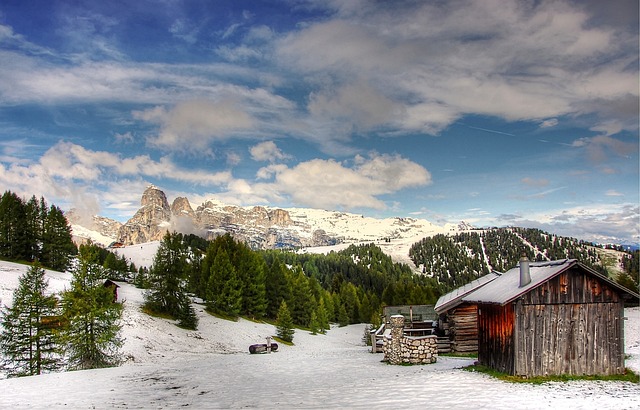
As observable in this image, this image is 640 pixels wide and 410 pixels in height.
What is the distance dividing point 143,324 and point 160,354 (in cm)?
986

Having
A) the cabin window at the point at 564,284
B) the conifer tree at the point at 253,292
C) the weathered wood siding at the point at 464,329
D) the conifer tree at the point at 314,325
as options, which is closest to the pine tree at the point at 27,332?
the weathered wood siding at the point at 464,329

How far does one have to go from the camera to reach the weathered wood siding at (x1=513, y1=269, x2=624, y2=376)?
2108 cm

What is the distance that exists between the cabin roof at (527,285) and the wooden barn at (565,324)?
0.05 metres

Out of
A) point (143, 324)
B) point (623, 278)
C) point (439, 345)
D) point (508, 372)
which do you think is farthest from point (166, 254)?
point (623, 278)

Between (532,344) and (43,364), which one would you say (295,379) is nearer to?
(532,344)

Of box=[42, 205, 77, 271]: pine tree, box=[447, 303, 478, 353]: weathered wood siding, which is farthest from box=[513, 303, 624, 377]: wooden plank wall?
box=[42, 205, 77, 271]: pine tree

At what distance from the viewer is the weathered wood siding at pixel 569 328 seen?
2108cm

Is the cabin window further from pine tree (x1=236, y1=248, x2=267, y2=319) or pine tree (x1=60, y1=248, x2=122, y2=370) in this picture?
pine tree (x1=236, y1=248, x2=267, y2=319)

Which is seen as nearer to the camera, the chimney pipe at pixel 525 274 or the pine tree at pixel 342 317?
the chimney pipe at pixel 525 274

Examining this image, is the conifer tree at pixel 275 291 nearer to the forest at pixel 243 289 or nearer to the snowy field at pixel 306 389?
the forest at pixel 243 289

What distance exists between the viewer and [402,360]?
28828 millimetres

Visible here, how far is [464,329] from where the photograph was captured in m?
35.7

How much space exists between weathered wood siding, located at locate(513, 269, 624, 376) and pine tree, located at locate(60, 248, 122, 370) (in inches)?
1111

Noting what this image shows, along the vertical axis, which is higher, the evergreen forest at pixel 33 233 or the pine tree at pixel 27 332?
the evergreen forest at pixel 33 233
